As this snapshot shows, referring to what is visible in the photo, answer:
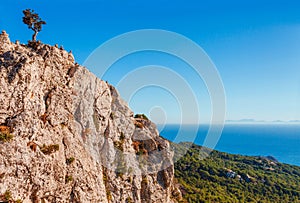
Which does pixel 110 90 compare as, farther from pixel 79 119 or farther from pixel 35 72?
pixel 35 72

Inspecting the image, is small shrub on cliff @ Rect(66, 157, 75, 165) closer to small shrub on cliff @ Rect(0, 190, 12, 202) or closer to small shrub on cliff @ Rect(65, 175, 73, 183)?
small shrub on cliff @ Rect(65, 175, 73, 183)

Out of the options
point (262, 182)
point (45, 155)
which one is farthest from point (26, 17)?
point (262, 182)

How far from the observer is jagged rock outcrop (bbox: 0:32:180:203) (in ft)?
50.6

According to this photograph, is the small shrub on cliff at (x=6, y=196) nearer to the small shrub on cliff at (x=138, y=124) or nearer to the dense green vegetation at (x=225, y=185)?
the small shrub on cliff at (x=138, y=124)

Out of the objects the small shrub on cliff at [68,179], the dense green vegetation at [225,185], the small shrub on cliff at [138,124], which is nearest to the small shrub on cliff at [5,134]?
the small shrub on cliff at [68,179]

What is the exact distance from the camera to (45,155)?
1650 centimetres

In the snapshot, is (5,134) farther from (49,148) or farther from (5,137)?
(49,148)

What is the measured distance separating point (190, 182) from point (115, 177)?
140ft

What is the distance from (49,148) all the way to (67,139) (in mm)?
2444

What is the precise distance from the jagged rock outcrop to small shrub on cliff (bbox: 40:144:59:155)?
1.1 inches

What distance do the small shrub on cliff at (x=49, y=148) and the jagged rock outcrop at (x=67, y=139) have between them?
3cm

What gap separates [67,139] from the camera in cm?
1931

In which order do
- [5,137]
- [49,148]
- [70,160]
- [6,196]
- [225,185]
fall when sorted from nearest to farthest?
1. [6,196]
2. [5,137]
3. [49,148]
4. [70,160]
5. [225,185]

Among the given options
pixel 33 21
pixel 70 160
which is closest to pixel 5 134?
pixel 70 160
